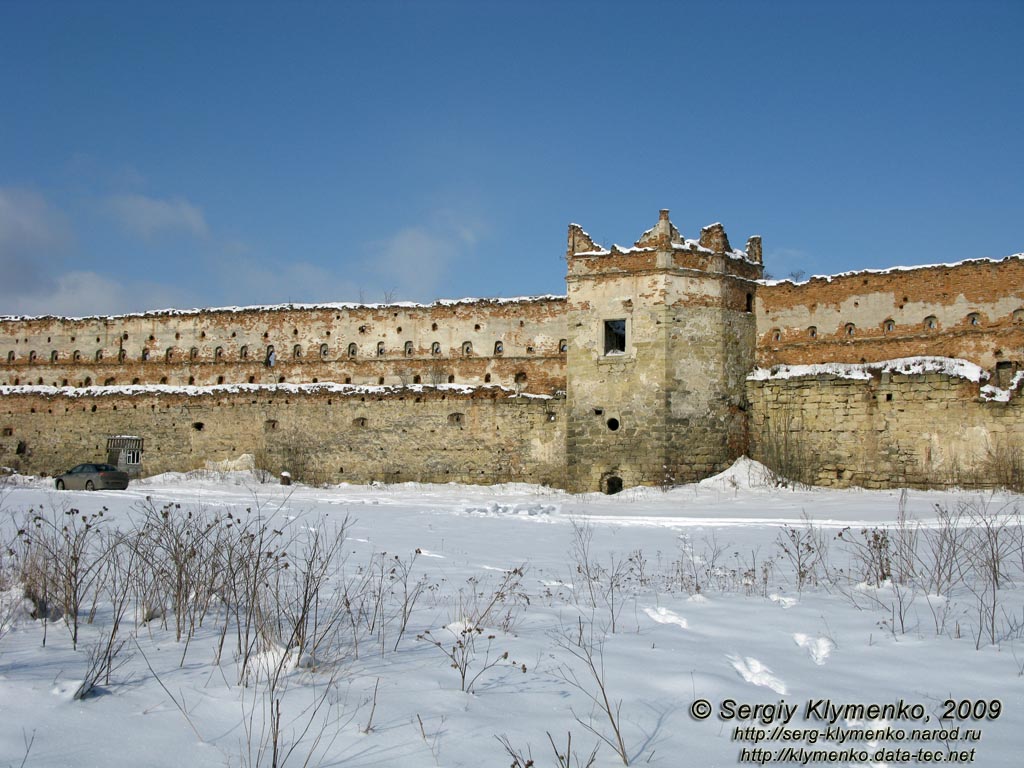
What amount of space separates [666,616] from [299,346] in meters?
21.2

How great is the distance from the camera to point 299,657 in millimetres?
3725

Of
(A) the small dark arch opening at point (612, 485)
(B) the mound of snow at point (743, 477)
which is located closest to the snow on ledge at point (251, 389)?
(A) the small dark arch opening at point (612, 485)

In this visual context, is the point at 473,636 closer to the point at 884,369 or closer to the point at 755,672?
the point at 755,672

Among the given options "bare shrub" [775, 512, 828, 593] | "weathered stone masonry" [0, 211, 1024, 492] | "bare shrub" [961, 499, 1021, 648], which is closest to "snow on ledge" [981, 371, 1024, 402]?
"weathered stone masonry" [0, 211, 1024, 492]

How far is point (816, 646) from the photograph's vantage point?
14.4 feet

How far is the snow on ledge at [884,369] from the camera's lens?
16.1 meters

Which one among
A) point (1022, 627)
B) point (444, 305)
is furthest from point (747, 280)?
point (1022, 627)

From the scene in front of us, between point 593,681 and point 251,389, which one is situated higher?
point 251,389

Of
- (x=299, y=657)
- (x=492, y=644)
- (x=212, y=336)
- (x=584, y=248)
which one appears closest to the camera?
(x=299, y=657)

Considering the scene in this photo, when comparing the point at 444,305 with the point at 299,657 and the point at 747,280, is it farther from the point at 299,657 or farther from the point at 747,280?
the point at 299,657

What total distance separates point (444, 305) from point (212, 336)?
8.13m

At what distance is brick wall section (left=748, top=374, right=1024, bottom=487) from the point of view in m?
15.3

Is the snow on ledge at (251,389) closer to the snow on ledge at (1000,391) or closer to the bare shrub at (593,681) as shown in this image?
the snow on ledge at (1000,391)

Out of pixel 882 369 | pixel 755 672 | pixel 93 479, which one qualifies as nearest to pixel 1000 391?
pixel 882 369
